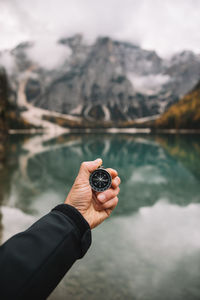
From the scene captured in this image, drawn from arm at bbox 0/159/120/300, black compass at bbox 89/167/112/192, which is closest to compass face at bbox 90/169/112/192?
black compass at bbox 89/167/112/192

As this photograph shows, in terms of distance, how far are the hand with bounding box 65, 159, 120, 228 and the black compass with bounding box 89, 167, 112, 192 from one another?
0.22 feet

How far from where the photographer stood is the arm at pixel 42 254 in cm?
189

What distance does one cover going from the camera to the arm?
1891 millimetres

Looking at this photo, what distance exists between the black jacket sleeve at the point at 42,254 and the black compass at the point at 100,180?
116 centimetres

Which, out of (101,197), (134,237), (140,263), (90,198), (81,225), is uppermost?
(81,225)

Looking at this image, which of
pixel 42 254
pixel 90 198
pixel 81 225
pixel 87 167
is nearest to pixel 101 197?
pixel 90 198

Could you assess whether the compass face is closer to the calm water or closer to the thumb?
the thumb

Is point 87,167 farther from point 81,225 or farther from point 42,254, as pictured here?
point 42,254

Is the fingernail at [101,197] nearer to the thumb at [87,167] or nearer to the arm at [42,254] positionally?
the thumb at [87,167]

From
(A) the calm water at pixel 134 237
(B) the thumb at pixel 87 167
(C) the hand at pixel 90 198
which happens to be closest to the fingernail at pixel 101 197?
(C) the hand at pixel 90 198

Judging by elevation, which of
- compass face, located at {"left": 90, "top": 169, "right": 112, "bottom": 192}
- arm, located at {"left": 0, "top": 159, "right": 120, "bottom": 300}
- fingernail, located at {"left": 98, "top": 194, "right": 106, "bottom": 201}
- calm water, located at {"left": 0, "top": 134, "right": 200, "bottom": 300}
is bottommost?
calm water, located at {"left": 0, "top": 134, "right": 200, "bottom": 300}

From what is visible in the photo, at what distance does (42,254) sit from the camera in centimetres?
207

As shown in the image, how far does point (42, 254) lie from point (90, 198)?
4.92 ft

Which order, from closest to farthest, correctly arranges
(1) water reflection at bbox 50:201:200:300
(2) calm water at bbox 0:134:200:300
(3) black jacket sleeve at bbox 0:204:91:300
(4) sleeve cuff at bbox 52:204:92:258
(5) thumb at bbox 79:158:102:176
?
(3) black jacket sleeve at bbox 0:204:91:300
(4) sleeve cuff at bbox 52:204:92:258
(5) thumb at bbox 79:158:102:176
(1) water reflection at bbox 50:201:200:300
(2) calm water at bbox 0:134:200:300
